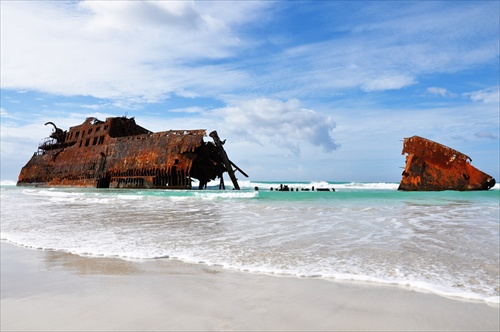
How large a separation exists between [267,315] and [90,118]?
102 feet

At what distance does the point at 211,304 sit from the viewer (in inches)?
102

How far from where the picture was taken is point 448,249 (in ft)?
15.4

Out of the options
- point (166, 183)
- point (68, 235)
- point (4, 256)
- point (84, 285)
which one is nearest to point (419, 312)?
point (84, 285)

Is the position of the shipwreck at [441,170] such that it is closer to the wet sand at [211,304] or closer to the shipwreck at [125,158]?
the shipwreck at [125,158]

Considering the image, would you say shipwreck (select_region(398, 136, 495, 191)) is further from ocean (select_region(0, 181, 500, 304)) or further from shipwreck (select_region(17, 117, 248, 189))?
ocean (select_region(0, 181, 500, 304))

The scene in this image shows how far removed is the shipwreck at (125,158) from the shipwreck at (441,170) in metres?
12.1

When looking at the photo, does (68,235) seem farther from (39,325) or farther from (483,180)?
(483,180)

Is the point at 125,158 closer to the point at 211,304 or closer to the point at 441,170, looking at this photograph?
the point at 441,170

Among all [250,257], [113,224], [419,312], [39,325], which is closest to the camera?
[39,325]

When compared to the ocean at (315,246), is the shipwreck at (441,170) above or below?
above

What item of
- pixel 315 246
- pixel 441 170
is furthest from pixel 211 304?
pixel 441 170

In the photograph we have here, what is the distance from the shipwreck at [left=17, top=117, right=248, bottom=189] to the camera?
22.0 metres

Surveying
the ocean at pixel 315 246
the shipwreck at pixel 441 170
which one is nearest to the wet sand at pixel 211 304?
the ocean at pixel 315 246

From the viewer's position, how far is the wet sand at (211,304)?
2.22m
